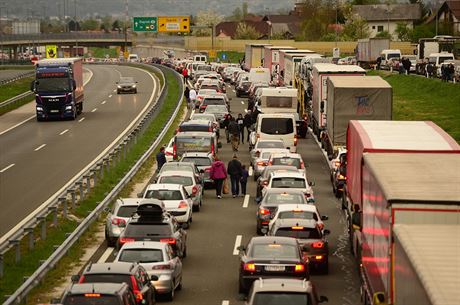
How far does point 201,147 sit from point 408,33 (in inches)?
5198

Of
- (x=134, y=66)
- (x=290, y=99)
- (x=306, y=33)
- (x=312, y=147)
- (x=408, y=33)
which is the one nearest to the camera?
(x=312, y=147)

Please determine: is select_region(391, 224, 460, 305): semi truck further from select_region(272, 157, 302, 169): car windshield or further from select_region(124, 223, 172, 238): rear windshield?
select_region(272, 157, 302, 169): car windshield

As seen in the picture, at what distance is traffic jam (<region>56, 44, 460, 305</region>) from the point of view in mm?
16906

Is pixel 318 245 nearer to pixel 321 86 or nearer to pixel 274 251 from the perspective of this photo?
pixel 274 251

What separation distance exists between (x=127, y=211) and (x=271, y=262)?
7.52m

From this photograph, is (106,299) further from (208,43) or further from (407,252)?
(208,43)

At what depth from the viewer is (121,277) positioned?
69.9 feet

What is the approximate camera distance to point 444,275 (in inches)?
496

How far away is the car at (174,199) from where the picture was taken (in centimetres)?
3344

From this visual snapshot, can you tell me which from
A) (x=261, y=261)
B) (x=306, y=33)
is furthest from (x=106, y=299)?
(x=306, y=33)

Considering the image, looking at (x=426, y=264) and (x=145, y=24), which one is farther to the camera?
(x=145, y=24)

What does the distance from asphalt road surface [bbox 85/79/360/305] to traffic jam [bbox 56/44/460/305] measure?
7.6 inches

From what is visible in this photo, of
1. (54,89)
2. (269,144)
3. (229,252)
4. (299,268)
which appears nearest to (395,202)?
(299,268)

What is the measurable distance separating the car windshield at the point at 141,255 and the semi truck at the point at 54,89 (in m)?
43.9
